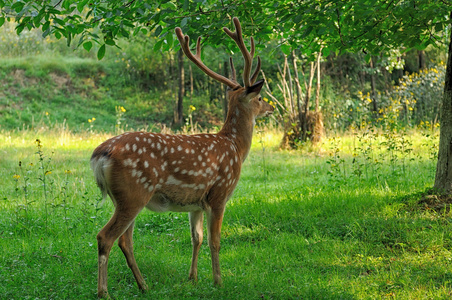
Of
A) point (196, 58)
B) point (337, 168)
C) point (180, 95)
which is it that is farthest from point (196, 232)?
point (180, 95)

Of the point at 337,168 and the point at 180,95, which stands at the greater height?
the point at 180,95

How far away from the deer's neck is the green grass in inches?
48.3

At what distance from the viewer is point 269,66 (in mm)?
22953

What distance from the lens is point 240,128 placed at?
5527mm

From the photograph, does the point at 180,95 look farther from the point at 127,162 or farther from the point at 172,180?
the point at 127,162

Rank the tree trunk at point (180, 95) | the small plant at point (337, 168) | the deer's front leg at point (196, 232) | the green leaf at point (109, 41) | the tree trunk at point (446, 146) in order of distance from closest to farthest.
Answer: the deer's front leg at point (196, 232), the green leaf at point (109, 41), the tree trunk at point (446, 146), the small plant at point (337, 168), the tree trunk at point (180, 95)

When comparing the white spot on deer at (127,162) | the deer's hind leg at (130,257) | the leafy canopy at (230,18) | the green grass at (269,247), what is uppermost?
the leafy canopy at (230,18)

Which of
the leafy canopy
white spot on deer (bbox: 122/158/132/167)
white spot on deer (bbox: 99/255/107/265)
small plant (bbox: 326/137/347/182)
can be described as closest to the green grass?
small plant (bbox: 326/137/347/182)

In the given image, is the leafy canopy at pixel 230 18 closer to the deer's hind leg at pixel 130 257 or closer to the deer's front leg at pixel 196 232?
the deer's front leg at pixel 196 232

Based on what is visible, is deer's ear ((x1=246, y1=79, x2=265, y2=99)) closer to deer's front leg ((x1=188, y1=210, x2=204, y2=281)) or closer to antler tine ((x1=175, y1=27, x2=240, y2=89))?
antler tine ((x1=175, y1=27, x2=240, y2=89))

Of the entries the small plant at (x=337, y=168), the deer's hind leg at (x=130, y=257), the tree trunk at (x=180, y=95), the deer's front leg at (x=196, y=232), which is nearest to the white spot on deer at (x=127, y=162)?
the deer's hind leg at (x=130, y=257)

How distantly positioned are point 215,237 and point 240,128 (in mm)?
1250

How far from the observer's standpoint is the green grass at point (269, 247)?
4648 millimetres

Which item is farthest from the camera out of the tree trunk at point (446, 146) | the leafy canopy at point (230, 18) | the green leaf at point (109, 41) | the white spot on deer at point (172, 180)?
the tree trunk at point (446, 146)
